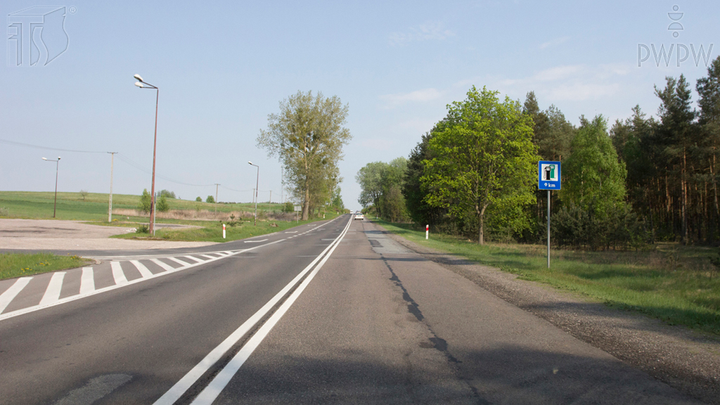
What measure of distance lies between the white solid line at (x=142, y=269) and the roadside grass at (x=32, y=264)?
148 centimetres

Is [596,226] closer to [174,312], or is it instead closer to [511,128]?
[511,128]

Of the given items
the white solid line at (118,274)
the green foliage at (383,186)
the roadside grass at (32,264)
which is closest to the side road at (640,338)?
Answer: the white solid line at (118,274)

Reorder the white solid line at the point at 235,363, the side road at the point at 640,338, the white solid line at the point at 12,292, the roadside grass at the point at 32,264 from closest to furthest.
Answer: the white solid line at the point at 235,363 → the side road at the point at 640,338 → the white solid line at the point at 12,292 → the roadside grass at the point at 32,264

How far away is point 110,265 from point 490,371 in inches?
522

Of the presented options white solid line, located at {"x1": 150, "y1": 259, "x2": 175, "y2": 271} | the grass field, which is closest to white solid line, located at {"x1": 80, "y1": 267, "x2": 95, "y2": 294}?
white solid line, located at {"x1": 150, "y1": 259, "x2": 175, "y2": 271}

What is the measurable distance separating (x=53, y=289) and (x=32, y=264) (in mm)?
4339

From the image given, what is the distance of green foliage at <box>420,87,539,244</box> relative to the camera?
97.2 ft

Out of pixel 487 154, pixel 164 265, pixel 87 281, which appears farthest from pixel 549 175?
pixel 487 154

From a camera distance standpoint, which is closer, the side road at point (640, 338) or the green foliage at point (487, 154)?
the side road at point (640, 338)

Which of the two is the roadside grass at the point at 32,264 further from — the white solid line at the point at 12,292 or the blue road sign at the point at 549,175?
the blue road sign at the point at 549,175

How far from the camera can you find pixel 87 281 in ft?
32.2

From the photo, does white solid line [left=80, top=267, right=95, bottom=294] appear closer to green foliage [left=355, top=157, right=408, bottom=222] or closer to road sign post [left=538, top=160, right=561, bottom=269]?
road sign post [left=538, top=160, right=561, bottom=269]

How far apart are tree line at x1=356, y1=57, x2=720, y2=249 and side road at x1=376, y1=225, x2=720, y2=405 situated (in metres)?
22.6

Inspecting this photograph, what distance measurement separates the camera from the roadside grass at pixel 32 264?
415 inches
